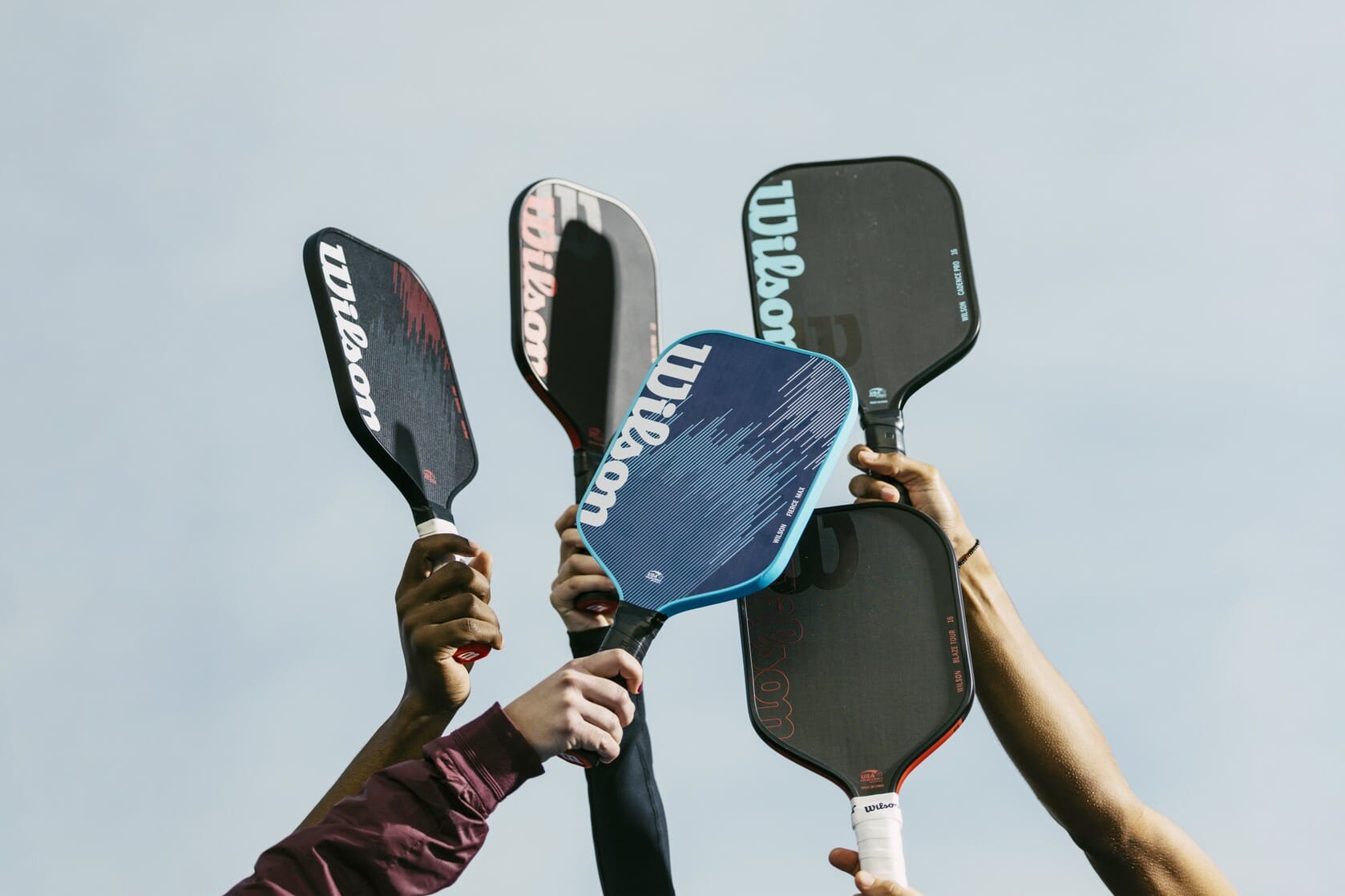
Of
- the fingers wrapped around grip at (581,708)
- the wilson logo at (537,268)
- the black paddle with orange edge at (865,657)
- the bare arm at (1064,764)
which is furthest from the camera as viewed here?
the bare arm at (1064,764)

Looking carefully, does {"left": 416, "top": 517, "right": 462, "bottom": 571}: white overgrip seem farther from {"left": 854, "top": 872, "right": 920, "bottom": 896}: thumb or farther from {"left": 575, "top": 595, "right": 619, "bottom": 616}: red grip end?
{"left": 854, "top": 872, "right": 920, "bottom": 896}: thumb

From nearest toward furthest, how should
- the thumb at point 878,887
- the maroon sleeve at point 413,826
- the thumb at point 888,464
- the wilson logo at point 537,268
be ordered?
the maroon sleeve at point 413,826 < the thumb at point 878,887 < the thumb at point 888,464 < the wilson logo at point 537,268

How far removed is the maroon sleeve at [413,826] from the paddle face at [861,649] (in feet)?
2.81

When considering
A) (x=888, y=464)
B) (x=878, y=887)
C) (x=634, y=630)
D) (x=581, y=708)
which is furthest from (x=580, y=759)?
(x=888, y=464)

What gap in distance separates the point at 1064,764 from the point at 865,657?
1.35 m

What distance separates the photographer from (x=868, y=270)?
15.3 feet

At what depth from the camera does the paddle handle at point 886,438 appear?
14.5ft

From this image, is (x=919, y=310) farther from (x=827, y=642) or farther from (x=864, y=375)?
(x=827, y=642)

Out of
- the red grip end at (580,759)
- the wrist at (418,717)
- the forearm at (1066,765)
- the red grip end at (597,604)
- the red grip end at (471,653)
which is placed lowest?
the forearm at (1066,765)

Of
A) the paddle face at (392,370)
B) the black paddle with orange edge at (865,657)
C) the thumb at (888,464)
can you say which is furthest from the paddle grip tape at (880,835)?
the paddle face at (392,370)

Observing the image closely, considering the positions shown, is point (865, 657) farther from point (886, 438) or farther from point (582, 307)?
point (582, 307)

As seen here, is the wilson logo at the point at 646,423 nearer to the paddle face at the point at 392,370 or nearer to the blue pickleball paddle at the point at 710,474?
the blue pickleball paddle at the point at 710,474

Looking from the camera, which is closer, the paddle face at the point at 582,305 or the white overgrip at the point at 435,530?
the white overgrip at the point at 435,530

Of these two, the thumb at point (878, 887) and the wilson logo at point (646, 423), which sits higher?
the wilson logo at point (646, 423)
